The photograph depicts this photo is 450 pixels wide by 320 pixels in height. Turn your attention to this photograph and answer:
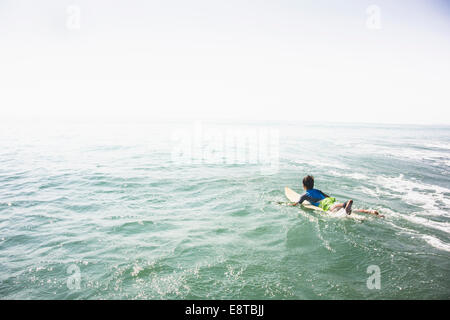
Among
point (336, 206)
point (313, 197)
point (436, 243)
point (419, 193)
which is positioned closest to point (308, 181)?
point (313, 197)

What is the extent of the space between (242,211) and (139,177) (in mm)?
9109

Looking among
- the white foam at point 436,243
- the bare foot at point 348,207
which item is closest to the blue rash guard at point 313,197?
the bare foot at point 348,207

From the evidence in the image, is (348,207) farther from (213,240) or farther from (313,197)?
(213,240)

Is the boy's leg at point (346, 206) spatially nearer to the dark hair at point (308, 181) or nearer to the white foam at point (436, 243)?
the dark hair at point (308, 181)

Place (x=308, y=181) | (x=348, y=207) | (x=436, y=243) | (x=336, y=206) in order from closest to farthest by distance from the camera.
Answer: (x=436, y=243) < (x=348, y=207) < (x=336, y=206) < (x=308, y=181)

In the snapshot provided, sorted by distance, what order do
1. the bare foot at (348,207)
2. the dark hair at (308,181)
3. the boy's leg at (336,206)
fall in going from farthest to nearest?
the dark hair at (308,181), the boy's leg at (336,206), the bare foot at (348,207)

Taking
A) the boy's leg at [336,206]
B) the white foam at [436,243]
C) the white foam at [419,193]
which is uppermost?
the boy's leg at [336,206]

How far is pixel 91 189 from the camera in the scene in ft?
44.5

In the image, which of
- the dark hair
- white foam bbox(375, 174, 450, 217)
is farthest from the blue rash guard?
white foam bbox(375, 174, 450, 217)

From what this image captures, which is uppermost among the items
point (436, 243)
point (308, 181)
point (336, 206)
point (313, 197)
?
point (308, 181)

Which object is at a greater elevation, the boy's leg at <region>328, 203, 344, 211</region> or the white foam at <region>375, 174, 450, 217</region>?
the boy's leg at <region>328, 203, 344, 211</region>

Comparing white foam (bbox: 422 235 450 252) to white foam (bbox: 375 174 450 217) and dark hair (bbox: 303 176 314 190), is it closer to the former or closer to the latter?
white foam (bbox: 375 174 450 217)

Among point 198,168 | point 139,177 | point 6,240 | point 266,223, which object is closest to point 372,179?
point 266,223
